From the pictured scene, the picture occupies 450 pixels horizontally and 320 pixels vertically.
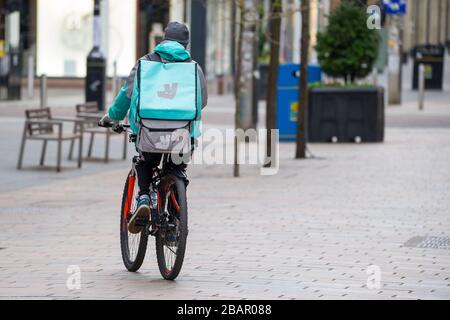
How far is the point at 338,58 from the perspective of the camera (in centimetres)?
2366

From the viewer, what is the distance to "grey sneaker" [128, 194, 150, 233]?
821cm

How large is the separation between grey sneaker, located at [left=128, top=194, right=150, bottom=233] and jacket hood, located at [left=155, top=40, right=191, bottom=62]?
33.9 inches

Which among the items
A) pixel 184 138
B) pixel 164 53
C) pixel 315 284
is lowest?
pixel 315 284

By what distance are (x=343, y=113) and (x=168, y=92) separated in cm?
1366

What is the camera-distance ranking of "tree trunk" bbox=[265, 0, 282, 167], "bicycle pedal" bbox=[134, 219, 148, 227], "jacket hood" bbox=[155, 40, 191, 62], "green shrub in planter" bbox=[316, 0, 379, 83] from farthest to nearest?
"green shrub in planter" bbox=[316, 0, 379, 83] → "tree trunk" bbox=[265, 0, 282, 167] → "bicycle pedal" bbox=[134, 219, 148, 227] → "jacket hood" bbox=[155, 40, 191, 62]

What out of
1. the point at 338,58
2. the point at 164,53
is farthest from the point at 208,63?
the point at 164,53

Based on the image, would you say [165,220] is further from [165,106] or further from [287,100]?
[287,100]

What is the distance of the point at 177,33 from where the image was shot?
27.0 feet

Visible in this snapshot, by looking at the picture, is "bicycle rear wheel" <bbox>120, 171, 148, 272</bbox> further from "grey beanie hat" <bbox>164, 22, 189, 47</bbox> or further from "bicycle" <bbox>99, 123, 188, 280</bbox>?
"grey beanie hat" <bbox>164, 22, 189, 47</bbox>

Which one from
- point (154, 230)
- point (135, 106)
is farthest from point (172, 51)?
point (154, 230)

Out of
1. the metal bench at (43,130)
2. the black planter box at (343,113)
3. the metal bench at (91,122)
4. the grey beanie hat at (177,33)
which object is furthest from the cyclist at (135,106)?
the black planter box at (343,113)

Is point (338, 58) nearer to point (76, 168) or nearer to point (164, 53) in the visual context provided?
point (76, 168)

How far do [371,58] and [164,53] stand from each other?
15.8 metres

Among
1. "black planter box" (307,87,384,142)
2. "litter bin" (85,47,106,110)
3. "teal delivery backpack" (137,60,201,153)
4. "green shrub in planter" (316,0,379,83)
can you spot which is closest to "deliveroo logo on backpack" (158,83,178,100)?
"teal delivery backpack" (137,60,201,153)
